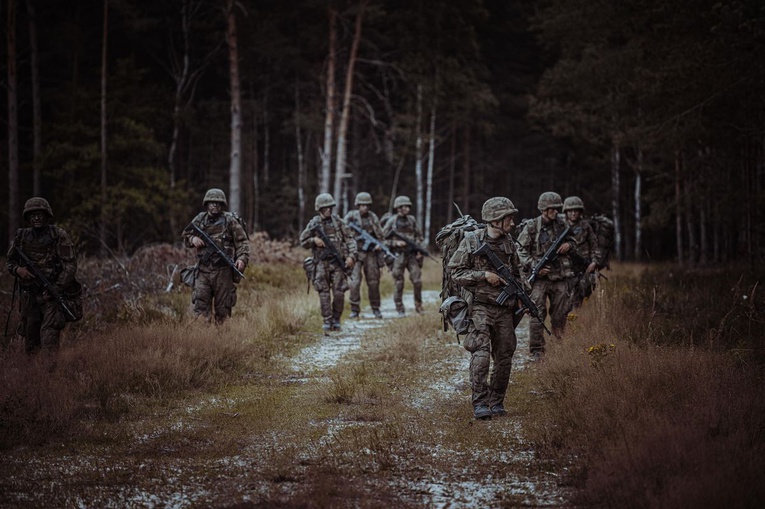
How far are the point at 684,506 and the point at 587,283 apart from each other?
20.5ft

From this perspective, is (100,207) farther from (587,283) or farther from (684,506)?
(684,506)

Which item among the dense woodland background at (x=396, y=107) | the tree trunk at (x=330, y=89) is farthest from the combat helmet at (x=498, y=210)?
the tree trunk at (x=330, y=89)

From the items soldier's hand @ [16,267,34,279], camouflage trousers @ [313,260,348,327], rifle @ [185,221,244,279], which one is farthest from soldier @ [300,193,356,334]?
soldier's hand @ [16,267,34,279]

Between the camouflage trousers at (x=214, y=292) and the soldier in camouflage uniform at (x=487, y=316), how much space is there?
4.39 metres

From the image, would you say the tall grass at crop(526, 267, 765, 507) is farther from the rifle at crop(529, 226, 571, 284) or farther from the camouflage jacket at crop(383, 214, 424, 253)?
the camouflage jacket at crop(383, 214, 424, 253)

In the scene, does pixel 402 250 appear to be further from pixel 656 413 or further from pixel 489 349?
pixel 656 413

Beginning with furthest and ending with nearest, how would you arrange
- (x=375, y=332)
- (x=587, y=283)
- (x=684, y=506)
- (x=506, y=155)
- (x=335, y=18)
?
(x=506, y=155)
(x=335, y=18)
(x=375, y=332)
(x=587, y=283)
(x=684, y=506)

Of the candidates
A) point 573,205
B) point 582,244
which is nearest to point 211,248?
point 573,205

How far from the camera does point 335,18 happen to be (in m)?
19.9

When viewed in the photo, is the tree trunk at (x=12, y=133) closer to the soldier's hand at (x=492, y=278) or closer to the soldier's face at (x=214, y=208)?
the soldier's face at (x=214, y=208)

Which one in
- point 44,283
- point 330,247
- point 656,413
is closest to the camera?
point 656,413

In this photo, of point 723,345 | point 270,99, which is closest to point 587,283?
point 723,345

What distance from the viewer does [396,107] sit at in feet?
121

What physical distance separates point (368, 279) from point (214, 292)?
4312 millimetres
